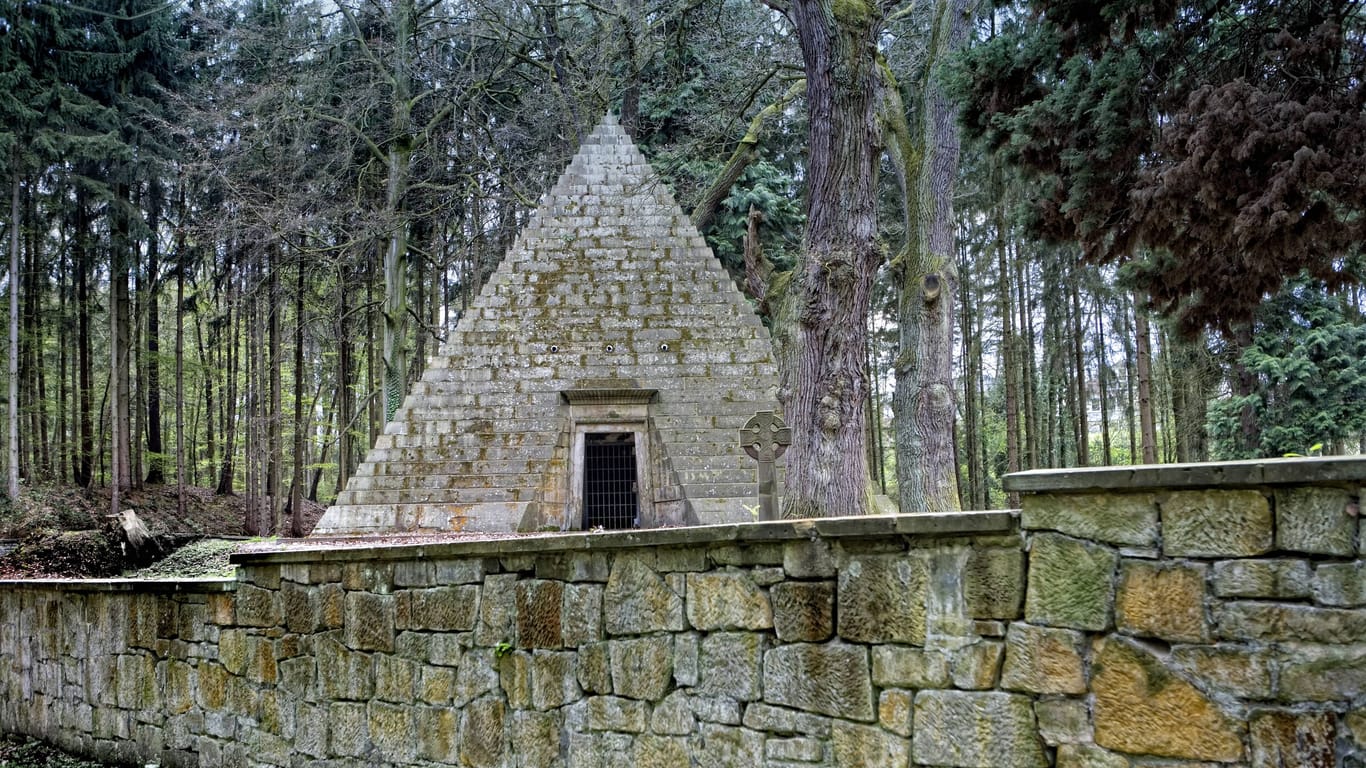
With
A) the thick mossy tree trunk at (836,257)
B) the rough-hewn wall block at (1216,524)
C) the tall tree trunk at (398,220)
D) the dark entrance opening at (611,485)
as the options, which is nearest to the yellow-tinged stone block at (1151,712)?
the rough-hewn wall block at (1216,524)

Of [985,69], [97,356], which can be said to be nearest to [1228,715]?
[985,69]

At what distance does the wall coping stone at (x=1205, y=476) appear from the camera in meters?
2.58

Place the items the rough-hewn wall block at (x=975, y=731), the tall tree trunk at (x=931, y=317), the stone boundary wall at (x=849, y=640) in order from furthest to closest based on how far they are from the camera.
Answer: the tall tree trunk at (x=931, y=317) → the rough-hewn wall block at (x=975, y=731) → the stone boundary wall at (x=849, y=640)

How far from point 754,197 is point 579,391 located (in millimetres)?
8527

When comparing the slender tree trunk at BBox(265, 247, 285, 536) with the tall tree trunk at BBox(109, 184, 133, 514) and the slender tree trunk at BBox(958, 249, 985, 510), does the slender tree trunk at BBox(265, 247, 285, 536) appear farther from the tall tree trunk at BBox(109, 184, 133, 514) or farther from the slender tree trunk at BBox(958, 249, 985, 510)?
the slender tree trunk at BBox(958, 249, 985, 510)

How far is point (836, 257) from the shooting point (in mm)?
8500

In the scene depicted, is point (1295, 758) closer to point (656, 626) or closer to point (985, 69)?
point (656, 626)

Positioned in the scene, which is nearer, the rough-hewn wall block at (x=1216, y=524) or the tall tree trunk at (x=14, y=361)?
the rough-hewn wall block at (x=1216, y=524)

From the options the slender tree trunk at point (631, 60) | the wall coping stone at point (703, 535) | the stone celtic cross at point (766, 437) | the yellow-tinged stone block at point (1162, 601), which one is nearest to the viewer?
the yellow-tinged stone block at point (1162, 601)

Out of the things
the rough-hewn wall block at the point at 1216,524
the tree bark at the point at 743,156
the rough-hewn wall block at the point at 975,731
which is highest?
the tree bark at the point at 743,156

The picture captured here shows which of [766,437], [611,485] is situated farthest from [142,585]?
[611,485]

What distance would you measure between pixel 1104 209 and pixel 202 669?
7.24 metres

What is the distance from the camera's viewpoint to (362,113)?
20.5m

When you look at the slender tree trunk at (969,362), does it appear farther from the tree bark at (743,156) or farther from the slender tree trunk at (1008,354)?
the tree bark at (743,156)
